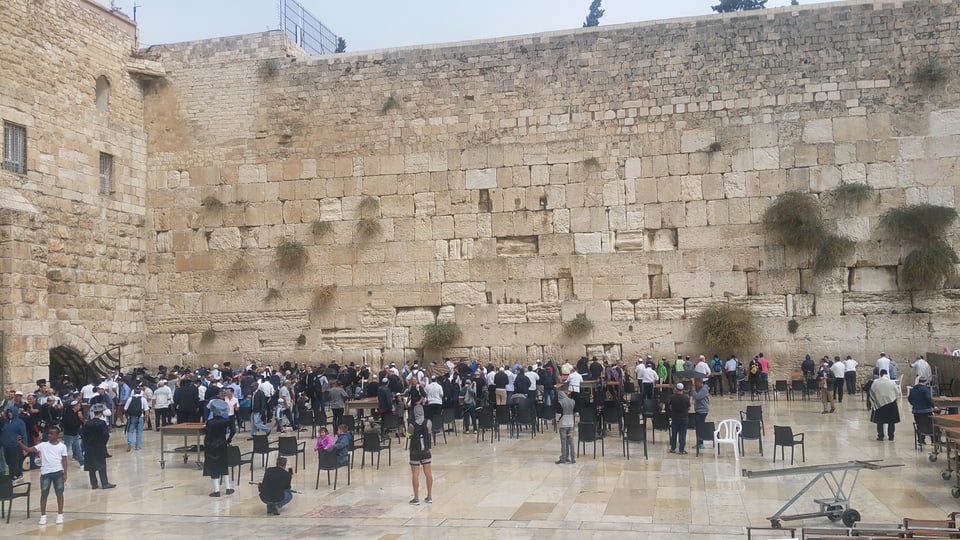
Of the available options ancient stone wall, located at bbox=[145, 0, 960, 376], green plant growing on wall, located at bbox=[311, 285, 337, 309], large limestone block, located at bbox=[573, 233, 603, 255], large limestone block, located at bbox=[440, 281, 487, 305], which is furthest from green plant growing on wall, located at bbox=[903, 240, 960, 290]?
green plant growing on wall, located at bbox=[311, 285, 337, 309]

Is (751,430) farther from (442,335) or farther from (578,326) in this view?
(442,335)

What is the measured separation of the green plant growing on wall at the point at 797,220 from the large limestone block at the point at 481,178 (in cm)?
600

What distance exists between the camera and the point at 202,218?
19.6m

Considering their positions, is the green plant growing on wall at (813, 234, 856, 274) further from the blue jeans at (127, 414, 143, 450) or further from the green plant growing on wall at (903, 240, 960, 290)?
the blue jeans at (127, 414, 143, 450)

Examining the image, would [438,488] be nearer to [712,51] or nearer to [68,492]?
[68,492]

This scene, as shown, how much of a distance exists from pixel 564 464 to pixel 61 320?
1144 cm

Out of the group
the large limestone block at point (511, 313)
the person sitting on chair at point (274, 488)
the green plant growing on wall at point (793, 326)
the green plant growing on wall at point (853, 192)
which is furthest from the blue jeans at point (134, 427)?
the green plant growing on wall at point (853, 192)

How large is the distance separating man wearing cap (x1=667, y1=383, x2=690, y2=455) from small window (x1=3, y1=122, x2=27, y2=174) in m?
13.2

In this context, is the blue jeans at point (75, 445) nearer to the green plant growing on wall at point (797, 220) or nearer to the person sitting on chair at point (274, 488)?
the person sitting on chair at point (274, 488)

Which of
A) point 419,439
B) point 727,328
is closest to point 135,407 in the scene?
point 419,439

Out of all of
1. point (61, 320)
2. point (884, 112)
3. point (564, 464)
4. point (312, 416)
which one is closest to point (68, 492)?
point (312, 416)

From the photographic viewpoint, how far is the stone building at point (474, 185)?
16.7 meters

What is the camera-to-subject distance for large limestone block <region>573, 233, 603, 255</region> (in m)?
17.9

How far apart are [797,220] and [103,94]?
1560 cm
